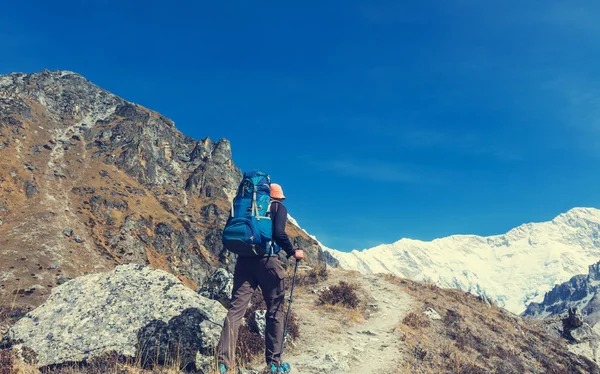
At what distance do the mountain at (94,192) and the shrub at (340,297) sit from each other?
32.6 m

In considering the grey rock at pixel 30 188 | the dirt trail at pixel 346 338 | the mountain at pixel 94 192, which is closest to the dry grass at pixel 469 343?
the dirt trail at pixel 346 338

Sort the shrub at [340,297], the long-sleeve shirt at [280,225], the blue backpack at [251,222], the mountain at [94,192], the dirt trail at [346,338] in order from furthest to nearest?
the mountain at [94,192], the shrub at [340,297], the dirt trail at [346,338], the long-sleeve shirt at [280,225], the blue backpack at [251,222]

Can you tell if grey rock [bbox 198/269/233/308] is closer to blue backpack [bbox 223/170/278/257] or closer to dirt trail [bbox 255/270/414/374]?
dirt trail [bbox 255/270/414/374]

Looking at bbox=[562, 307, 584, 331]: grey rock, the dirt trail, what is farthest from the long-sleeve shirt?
bbox=[562, 307, 584, 331]: grey rock

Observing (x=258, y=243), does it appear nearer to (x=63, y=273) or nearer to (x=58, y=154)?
(x=63, y=273)

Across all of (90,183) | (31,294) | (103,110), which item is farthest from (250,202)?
(103,110)

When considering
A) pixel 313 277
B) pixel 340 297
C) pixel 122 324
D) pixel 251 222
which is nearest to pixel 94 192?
pixel 313 277

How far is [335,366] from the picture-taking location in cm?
958

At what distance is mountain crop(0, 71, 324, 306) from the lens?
81.8 meters

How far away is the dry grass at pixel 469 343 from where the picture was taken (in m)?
12.1

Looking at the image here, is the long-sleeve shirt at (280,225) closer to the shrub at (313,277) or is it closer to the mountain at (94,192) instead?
the shrub at (313,277)

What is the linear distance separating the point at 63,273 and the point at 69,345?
A: 80669 millimetres

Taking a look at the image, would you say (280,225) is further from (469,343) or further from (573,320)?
(573,320)

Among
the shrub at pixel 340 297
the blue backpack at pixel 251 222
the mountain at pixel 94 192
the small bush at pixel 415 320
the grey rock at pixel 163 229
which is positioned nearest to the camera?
the blue backpack at pixel 251 222
